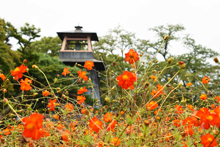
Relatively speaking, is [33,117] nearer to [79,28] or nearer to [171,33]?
[79,28]

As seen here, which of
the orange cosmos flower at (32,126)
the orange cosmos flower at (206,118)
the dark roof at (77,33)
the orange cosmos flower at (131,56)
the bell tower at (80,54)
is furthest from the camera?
the dark roof at (77,33)

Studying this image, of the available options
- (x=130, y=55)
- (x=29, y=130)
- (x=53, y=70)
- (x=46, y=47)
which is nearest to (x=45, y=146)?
(x=29, y=130)

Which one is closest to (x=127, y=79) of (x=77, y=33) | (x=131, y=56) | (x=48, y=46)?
(x=131, y=56)

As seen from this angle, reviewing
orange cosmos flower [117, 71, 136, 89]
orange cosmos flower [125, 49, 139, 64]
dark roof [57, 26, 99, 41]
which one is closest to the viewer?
orange cosmos flower [117, 71, 136, 89]

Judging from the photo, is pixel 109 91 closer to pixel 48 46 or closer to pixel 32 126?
pixel 32 126

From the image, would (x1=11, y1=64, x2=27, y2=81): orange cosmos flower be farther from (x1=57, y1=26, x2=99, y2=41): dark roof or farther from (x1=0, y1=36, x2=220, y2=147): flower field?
(x1=57, y1=26, x2=99, y2=41): dark roof

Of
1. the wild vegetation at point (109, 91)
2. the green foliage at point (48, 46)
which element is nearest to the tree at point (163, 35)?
the wild vegetation at point (109, 91)

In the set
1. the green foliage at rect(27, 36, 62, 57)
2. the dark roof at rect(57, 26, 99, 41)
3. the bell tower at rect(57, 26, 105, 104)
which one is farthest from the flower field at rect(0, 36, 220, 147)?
the green foliage at rect(27, 36, 62, 57)

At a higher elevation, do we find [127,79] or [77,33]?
[77,33]

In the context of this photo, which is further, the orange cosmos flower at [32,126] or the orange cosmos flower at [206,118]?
the orange cosmos flower at [206,118]

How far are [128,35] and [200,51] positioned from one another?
4.90 m

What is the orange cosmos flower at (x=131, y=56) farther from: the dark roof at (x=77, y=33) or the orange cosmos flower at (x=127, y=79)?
the dark roof at (x=77, y=33)

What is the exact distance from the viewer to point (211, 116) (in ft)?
1.91

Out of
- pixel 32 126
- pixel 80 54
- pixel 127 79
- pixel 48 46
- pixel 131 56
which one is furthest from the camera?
pixel 48 46
